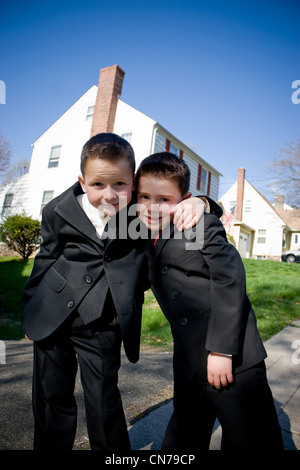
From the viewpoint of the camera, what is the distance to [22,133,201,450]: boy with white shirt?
→ 60.9 inches

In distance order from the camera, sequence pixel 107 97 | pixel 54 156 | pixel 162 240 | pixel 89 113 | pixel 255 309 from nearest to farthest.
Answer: pixel 162 240, pixel 255 309, pixel 107 97, pixel 89 113, pixel 54 156

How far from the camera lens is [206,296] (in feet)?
4.59

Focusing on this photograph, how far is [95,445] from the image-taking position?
1.52 metres

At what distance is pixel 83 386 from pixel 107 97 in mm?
15535

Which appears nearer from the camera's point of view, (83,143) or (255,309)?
(255,309)

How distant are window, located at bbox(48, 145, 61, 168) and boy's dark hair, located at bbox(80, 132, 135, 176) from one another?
18113 mm

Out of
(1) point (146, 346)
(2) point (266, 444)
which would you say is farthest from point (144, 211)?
(1) point (146, 346)

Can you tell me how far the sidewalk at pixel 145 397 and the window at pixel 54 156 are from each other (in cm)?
1617

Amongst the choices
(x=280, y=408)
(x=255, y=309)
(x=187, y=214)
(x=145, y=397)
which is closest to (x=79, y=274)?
(x=187, y=214)

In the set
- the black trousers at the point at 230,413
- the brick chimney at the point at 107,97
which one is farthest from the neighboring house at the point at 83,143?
the black trousers at the point at 230,413

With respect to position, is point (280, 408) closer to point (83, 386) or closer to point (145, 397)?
point (145, 397)

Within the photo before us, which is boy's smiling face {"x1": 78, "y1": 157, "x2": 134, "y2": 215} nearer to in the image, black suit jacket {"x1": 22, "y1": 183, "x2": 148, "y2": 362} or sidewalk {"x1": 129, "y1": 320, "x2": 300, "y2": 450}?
black suit jacket {"x1": 22, "y1": 183, "x2": 148, "y2": 362}

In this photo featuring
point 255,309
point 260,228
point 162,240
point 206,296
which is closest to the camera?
point 206,296

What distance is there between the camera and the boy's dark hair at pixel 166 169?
1592mm
